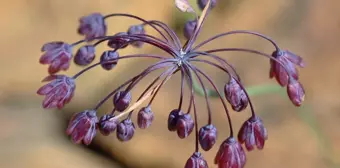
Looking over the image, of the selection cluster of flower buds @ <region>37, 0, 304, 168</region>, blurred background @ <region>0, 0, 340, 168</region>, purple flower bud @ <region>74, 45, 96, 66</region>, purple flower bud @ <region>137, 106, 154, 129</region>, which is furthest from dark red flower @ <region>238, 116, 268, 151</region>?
blurred background @ <region>0, 0, 340, 168</region>

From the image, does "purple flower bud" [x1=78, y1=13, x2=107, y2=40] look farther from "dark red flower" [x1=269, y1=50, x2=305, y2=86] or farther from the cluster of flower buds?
"dark red flower" [x1=269, y1=50, x2=305, y2=86]

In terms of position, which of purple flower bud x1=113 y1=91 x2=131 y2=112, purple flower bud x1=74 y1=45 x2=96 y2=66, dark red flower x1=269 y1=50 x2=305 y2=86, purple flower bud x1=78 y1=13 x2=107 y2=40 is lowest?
purple flower bud x1=113 y1=91 x2=131 y2=112

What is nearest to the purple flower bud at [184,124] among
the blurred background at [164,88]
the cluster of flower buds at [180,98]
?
the cluster of flower buds at [180,98]

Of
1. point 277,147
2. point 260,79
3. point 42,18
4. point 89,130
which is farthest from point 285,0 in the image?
point 89,130

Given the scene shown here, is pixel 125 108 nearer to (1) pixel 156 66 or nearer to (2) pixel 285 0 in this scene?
(1) pixel 156 66

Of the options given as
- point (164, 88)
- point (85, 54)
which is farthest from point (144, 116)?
point (164, 88)

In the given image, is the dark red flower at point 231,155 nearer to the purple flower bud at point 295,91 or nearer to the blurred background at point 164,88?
the purple flower bud at point 295,91

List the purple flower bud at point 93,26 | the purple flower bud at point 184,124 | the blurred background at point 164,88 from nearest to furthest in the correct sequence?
the purple flower bud at point 184,124, the purple flower bud at point 93,26, the blurred background at point 164,88
